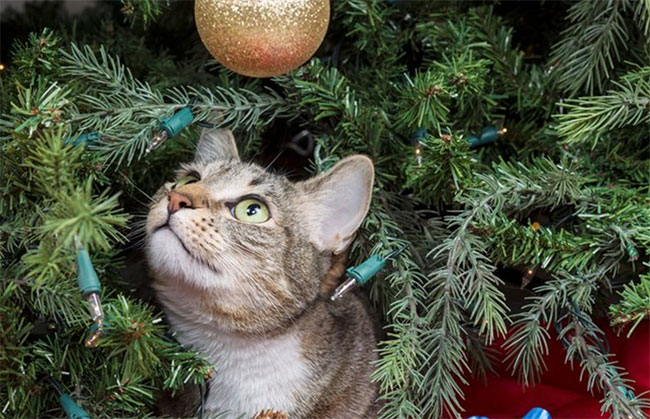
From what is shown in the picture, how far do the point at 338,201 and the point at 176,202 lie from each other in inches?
10.0

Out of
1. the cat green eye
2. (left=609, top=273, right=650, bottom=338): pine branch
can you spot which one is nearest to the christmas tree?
(left=609, top=273, right=650, bottom=338): pine branch

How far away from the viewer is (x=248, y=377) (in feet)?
3.59

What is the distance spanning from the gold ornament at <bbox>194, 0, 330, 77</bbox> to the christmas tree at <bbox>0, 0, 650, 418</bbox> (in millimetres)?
153

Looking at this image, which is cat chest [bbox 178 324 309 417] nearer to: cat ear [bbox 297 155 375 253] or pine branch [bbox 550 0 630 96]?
cat ear [bbox 297 155 375 253]

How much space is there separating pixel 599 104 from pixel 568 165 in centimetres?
13

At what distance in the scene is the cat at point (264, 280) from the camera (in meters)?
1.04

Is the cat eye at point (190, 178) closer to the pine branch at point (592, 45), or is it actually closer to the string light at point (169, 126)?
the string light at point (169, 126)

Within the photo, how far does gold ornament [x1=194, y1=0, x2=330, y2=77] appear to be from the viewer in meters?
0.94

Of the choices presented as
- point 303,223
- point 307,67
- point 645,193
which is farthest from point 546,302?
point 307,67

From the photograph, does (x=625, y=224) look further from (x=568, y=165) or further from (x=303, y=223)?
(x=303, y=223)

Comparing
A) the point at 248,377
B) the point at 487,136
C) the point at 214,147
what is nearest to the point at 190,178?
the point at 214,147

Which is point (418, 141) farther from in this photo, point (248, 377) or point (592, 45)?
point (248, 377)

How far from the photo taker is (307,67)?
3.83 ft

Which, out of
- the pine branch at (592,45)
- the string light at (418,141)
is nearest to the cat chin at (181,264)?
the string light at (418,141)
